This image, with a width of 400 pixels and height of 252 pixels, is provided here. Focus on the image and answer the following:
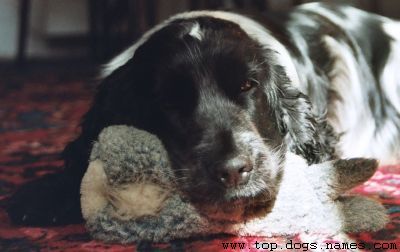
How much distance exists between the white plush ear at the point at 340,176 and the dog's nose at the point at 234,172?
17 cm

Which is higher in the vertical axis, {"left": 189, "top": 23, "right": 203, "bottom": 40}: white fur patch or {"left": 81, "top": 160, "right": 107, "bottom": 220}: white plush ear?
{"left": 189, "top": 23, "right": 203, "bottom": 40}: white fur patch

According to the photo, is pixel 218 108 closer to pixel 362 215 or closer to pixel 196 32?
pixel 196 32

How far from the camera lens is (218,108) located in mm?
1495

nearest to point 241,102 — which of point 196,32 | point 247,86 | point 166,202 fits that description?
point 247,86

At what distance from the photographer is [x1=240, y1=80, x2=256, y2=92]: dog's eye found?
1554 millimetres

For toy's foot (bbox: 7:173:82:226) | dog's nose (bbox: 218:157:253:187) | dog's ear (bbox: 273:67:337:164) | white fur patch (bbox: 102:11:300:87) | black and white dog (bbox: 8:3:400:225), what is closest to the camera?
dog's nose (bbox: 218:157:253:187)

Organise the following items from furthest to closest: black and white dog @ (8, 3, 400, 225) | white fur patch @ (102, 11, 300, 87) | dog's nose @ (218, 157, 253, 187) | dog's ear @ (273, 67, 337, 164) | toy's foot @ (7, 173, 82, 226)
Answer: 1. white fur patch @ (102, 11, 300, 87)
2. dog's ear @ (273, 67, 337, 164)
3. toy's foot @ (7, 173, 82, 226)
4. black and white dog @ (8, 3, 400, 225)
5. dog's nose @ (218, 157, 253, 187)

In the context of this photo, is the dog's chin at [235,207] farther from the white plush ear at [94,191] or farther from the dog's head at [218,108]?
the white plush ear at [94,191]

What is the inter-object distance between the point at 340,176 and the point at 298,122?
0.42 meters

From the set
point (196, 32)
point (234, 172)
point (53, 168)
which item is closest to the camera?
point (234, 172)

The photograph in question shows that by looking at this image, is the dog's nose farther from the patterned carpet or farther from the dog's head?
the patterned carpet

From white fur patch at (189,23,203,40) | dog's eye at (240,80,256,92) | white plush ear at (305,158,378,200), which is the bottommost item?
white plush ear at (305,158,378,200)

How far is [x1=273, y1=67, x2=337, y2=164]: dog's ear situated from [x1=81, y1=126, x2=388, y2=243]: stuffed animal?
0.35m

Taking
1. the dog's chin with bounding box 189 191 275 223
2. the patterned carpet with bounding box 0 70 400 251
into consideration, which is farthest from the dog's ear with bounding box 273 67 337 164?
the dog's chin with bounding box 189 191 275 223
